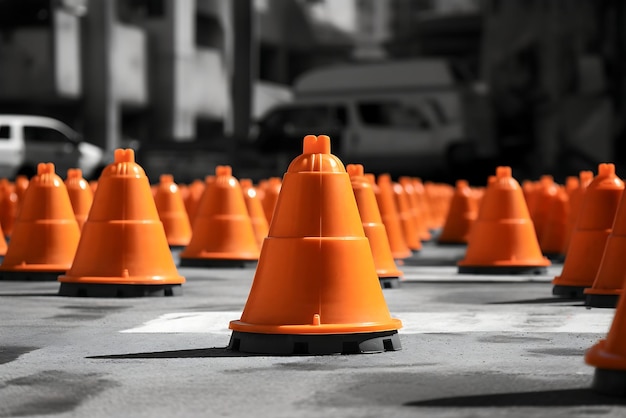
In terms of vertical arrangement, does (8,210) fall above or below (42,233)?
above

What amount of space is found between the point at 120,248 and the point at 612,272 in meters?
3.22

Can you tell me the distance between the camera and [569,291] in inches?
365

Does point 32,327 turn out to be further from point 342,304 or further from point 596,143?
point 596,143

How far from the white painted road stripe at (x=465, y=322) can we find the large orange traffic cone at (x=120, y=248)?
45.7 inches

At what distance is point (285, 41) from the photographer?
217 feet

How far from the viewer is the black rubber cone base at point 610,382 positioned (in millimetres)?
4746

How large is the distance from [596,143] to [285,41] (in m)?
31.4

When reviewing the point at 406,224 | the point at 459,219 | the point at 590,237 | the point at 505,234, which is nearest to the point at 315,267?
the point at 590,237

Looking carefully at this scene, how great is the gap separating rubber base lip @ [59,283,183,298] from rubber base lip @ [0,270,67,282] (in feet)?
4.19

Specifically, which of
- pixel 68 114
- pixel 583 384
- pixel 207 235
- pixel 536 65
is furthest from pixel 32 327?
pixel 68 114

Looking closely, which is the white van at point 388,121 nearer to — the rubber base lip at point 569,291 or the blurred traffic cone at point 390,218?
the blurred traffic cone at point 390,218

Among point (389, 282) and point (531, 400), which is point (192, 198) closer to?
point (389, 282)

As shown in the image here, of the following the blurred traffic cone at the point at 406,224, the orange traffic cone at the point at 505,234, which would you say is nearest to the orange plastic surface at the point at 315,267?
the orange traffic cone at the point at 505,234

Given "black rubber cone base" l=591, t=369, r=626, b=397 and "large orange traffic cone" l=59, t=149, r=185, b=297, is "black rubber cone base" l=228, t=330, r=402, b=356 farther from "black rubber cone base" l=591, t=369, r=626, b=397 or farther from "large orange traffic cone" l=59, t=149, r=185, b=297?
"large orange traffic cone" l=59, t=149, r=185, b=297
